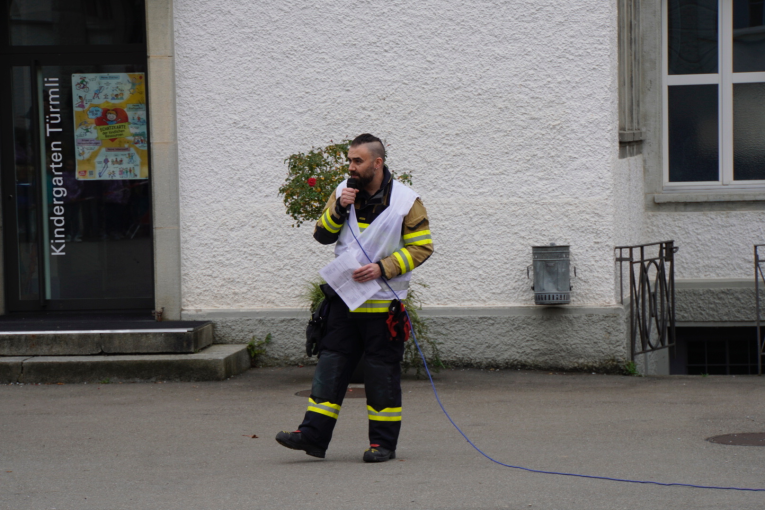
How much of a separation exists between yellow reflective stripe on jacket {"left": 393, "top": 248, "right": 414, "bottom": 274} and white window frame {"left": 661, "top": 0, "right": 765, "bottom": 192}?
17.5 feet

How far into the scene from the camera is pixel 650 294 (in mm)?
9102

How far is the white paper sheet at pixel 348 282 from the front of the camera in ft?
18.1

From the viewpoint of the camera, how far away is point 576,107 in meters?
8.71

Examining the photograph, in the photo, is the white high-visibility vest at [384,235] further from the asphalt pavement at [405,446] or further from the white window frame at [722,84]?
the white window frame at [722,84]

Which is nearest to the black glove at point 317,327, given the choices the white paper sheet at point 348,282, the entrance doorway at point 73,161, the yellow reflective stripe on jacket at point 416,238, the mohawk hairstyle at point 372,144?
the white paper sheet at point 348,282

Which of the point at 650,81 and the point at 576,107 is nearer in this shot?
the point at 576,107

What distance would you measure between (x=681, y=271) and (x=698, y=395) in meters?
2.36

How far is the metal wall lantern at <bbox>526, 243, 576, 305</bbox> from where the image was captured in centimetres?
855

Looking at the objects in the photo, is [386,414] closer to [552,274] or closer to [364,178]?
[364,178]

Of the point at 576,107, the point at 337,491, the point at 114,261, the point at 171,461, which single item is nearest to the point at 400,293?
the point at 337,491

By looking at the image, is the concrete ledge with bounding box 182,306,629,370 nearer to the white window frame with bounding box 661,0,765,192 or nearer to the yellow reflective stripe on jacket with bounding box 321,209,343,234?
the white window frame with bounding box 661,0,765,192

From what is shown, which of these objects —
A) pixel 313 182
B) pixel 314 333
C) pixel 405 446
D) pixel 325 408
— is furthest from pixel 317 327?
pixel 313 182

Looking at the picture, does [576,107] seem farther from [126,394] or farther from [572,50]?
[126,394]

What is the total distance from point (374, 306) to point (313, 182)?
2274mm
